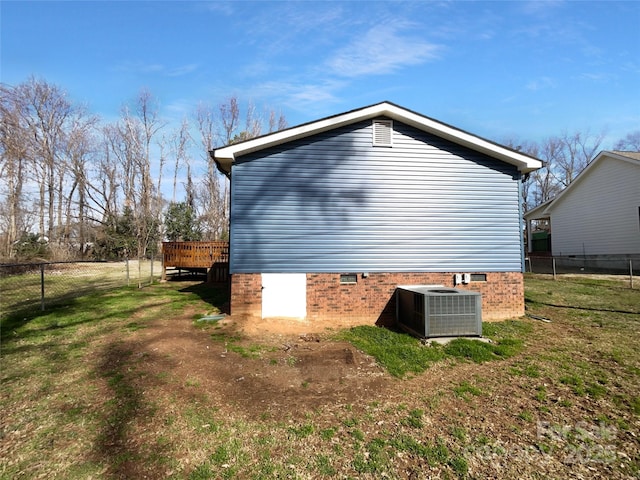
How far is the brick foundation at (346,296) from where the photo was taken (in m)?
7.65

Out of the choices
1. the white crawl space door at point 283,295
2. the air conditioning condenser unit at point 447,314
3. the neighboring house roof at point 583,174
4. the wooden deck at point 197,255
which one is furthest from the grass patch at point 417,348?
the neighboring house roof at point 583,174

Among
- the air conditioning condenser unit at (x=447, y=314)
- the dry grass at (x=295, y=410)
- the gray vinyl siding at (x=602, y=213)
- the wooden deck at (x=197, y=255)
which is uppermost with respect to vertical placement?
the gray vinyl siding at (x=602, y=213)

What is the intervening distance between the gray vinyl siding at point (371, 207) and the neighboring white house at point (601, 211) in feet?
40.4

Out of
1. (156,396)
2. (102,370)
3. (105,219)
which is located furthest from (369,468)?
(105,219)

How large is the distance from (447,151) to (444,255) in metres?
2.69

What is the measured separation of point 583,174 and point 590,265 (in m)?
5.14

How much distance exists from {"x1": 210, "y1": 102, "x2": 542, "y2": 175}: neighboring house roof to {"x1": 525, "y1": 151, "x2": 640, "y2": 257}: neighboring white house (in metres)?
12.1

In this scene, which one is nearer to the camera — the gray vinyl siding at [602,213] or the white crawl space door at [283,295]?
the white crawl space door at [283,295]

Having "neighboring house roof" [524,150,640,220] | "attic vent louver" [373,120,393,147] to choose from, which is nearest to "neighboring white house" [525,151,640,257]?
"neighboring house roof" [524,150,640,220]

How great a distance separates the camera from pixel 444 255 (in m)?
8.06

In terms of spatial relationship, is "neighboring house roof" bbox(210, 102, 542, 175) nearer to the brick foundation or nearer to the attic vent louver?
the attic vent louver

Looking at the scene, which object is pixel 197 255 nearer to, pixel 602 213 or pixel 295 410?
pixel 295 410

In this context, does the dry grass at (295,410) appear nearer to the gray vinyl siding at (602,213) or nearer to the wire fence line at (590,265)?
the wire fence line at (590,265)

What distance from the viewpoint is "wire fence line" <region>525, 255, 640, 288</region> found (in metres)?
15.2
